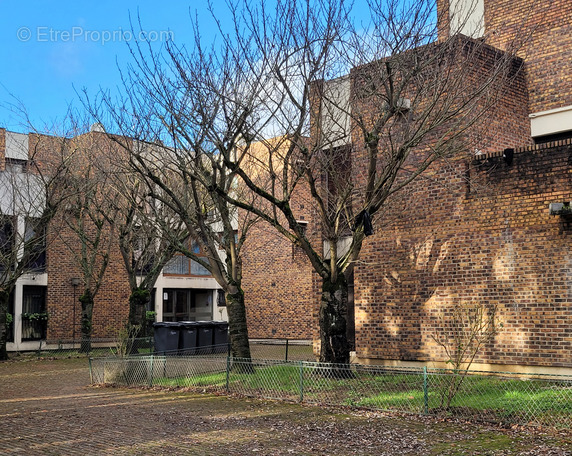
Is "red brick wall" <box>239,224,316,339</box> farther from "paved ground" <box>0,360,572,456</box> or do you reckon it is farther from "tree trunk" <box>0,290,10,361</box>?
"paved ground" <box>0,360,572,456</box>

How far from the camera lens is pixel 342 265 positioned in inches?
532

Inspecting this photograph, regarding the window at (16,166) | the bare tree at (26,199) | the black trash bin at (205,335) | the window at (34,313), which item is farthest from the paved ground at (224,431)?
the window at (34,313)

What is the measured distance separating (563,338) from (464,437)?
16.9 ft

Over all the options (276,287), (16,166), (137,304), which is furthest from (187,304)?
(16,166)

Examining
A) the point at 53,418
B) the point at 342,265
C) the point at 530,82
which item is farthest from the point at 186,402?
the point at 530,82

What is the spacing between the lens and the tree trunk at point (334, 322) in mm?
13414

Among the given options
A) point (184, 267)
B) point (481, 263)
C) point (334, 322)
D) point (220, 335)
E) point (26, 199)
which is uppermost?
point (26, 199)

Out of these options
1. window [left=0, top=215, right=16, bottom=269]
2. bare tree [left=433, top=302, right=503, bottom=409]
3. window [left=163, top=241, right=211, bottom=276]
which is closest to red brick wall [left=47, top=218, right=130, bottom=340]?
window [left=0, top=215, right=16, bottom=269]

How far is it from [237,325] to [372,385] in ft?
15.0

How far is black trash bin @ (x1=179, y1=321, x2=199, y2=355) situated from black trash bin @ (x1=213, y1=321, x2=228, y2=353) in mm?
983

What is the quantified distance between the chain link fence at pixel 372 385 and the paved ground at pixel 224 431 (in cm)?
57

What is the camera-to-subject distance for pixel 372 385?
12.5 meters

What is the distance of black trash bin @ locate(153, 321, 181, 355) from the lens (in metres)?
20.8

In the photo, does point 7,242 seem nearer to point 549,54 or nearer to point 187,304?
point 187,304
